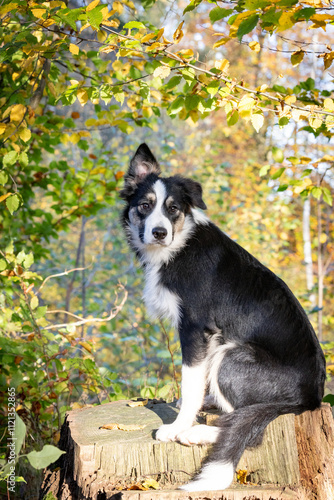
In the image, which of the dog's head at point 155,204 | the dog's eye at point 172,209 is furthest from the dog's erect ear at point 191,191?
the dog's eye at point 172,209

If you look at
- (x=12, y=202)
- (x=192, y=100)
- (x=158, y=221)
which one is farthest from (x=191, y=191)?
(x=12, y=202)

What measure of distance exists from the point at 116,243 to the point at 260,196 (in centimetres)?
340

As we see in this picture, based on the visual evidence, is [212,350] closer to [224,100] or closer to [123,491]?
[123,491]

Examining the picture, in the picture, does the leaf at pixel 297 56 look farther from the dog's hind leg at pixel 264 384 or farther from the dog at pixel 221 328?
the dog's hind leg at pixel 264 384

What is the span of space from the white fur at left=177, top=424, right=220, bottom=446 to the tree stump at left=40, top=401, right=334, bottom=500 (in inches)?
1.4

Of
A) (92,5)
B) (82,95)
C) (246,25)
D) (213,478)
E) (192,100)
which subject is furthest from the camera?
(82,95)

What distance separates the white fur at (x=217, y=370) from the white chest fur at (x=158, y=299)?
1.03 feet

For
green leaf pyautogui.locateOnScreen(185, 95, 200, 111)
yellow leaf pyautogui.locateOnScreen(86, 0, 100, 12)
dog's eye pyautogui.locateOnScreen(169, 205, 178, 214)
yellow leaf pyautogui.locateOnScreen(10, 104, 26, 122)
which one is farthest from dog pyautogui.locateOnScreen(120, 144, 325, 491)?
yellow leaf pyautogui.locateOnScreen(86, 0, 100, 12)

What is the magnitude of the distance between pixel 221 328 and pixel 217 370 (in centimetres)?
28

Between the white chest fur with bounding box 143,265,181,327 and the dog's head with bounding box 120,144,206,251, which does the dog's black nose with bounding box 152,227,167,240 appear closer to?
the dog's head with bounding box 120,144,206,251

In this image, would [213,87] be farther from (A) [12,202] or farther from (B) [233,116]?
(A) [12,202]

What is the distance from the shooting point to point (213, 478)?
92.8 inches

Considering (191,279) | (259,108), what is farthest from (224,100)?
(191,279)

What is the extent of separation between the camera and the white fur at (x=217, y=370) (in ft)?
9.17
